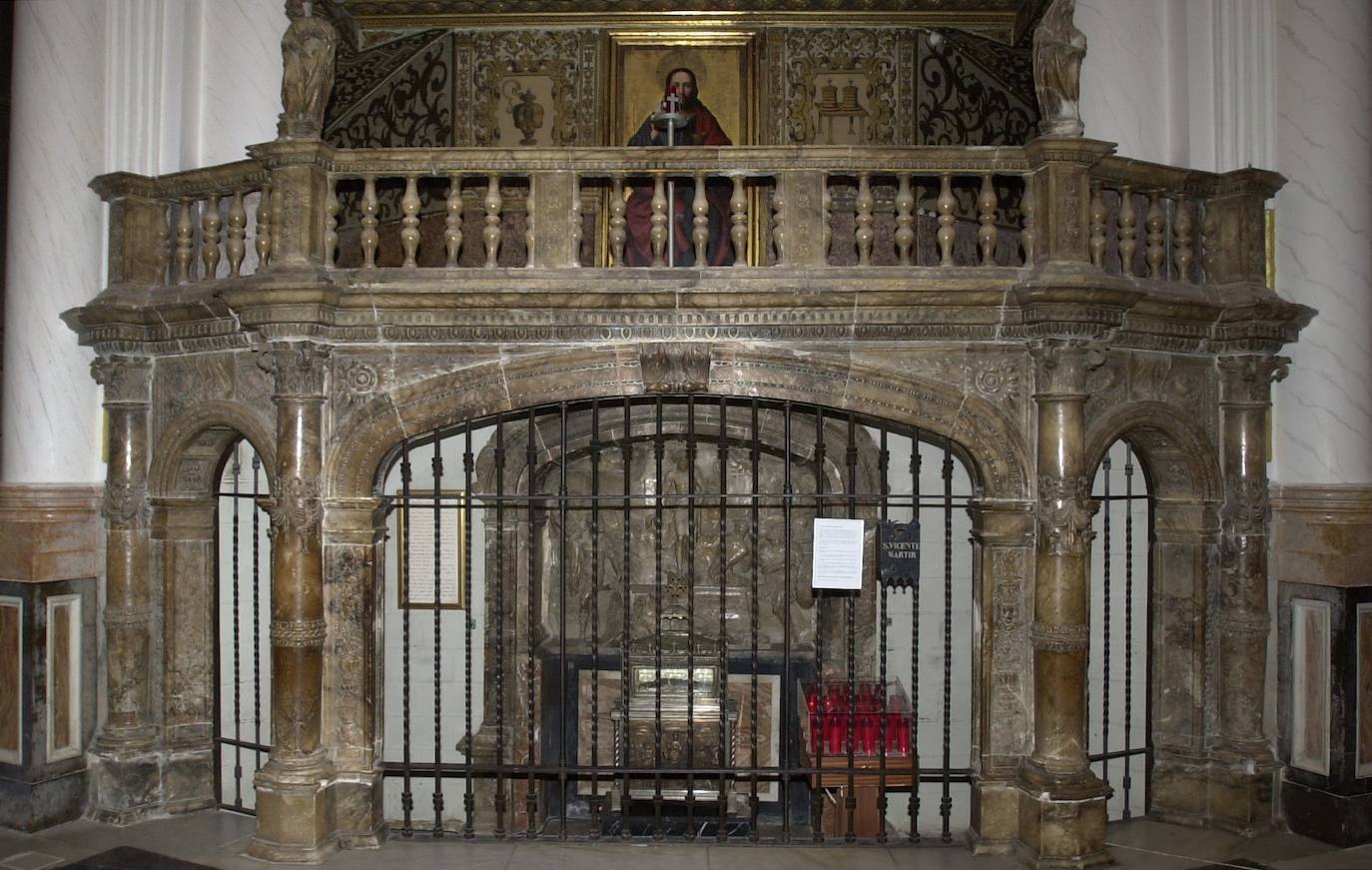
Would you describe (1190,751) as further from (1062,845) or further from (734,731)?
(734,731)

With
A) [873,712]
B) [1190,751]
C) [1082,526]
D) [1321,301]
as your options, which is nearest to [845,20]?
[1321,301]

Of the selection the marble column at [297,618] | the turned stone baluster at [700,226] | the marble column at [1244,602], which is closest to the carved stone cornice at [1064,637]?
Result: the marble column at [1244,602]

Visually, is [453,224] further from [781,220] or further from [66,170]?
[66,170]

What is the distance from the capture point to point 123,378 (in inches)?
235

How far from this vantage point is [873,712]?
634 cm

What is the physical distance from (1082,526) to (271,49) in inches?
218

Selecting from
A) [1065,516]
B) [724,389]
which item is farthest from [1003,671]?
[724,389]

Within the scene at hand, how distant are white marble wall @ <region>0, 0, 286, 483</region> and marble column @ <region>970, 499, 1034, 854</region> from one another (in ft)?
17.1

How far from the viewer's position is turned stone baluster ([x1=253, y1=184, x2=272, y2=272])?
18.0 ft

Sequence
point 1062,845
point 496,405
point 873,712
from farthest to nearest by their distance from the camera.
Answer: point 873,712 < point 496,405 < point 1062,845

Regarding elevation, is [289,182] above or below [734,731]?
above

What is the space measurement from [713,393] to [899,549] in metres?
1.39

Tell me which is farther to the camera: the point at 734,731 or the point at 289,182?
the point at 734,731

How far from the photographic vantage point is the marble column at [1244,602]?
18.8 feet
